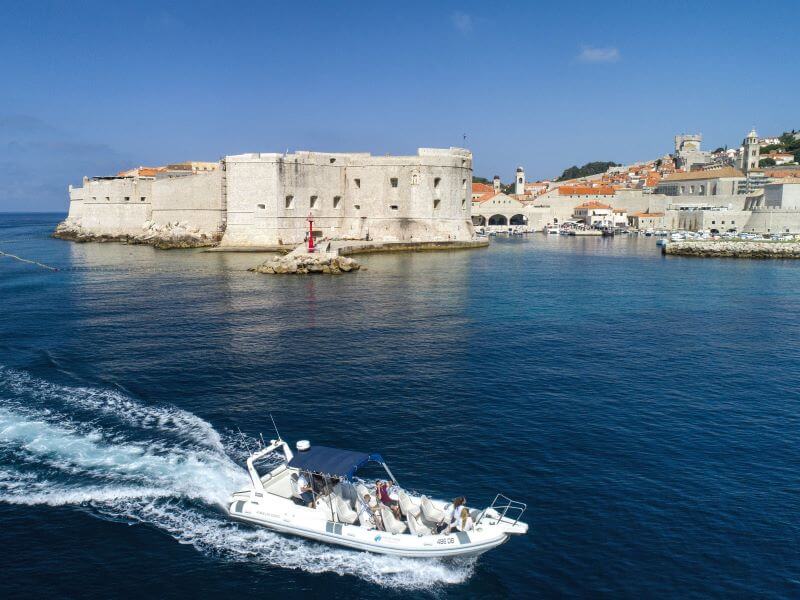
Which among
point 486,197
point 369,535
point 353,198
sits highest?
point 486,197

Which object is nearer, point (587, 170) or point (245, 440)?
point (245, 440)

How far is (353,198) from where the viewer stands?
170 ft

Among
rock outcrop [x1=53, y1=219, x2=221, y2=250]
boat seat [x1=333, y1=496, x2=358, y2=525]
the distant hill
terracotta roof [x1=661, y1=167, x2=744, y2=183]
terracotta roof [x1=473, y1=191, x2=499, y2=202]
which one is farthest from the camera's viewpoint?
the distant hill

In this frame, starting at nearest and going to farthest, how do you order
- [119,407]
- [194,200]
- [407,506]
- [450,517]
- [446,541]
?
[446,541] → [450,517] → [407,506] → [119,407] → [194,200]

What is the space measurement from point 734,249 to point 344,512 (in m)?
51.3

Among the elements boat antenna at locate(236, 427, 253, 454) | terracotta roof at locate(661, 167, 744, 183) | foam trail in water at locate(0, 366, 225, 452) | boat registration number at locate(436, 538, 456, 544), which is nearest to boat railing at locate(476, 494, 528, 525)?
boat registration number at locate(436, 538, 456, 544)

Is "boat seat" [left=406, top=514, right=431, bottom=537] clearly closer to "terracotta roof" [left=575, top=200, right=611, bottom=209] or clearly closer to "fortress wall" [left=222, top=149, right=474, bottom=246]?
"fortress wall" [left=222, top=149, right=474, bottom=246]

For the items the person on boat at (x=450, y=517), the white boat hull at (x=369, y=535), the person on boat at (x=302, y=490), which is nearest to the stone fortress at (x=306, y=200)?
the person on boat at (x=302, y=490)

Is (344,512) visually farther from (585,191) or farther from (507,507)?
(585,191)

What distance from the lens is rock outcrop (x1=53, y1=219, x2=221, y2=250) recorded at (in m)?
53.5

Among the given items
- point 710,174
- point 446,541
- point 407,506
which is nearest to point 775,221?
point 710,174

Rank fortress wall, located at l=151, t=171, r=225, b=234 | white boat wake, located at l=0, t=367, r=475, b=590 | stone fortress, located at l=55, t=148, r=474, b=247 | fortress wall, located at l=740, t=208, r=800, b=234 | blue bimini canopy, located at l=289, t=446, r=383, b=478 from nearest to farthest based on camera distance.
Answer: white boat wake, located at l=0, t=367, r=475, b=590
blue bimini canopy, located at l=289, t=446, r=383, b=478
stone fortress, located at l=55, t=148, r=474, b=247
fortress wall, located at l=151, t=171, r=225, b=234
fortress wall, located at l=740, t=208, r=800, b=234

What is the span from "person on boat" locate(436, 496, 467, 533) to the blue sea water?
0.48m

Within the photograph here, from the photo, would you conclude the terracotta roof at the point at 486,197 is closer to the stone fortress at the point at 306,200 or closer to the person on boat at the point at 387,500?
the stone fortress at the point at 306,200
